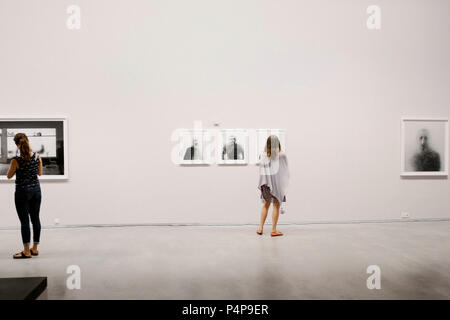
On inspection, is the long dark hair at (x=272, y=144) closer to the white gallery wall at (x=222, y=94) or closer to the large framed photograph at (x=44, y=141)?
the white gallery wall at (x=222, y=94)

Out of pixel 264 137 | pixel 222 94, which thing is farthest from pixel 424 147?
pixel 222 94

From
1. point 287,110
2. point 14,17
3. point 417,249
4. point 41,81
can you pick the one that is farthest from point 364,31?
point 14,17

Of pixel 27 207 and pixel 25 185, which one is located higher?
pixel 25 185

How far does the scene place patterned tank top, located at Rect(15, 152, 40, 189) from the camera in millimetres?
4648

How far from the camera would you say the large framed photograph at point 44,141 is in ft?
23.1

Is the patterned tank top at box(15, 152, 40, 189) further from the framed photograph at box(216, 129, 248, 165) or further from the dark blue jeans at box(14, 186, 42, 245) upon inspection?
the framed photograph at box(216, 129, 248, 165)

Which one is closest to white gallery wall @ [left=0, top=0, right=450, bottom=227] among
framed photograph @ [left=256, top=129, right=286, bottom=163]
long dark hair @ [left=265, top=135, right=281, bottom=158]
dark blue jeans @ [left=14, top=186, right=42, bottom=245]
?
framed photograph @ [left=256, top=129, right=286, bottom=163]

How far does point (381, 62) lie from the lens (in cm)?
770

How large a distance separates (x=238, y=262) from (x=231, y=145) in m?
3.45

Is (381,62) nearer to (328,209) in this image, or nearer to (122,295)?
(328,209)

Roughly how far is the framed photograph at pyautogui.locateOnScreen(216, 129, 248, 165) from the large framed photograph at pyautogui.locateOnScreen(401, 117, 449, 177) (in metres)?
4.20

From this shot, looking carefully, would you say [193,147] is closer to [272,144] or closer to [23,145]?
[272,144]

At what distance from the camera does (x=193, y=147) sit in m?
7.35

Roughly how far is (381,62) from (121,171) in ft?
23.6
